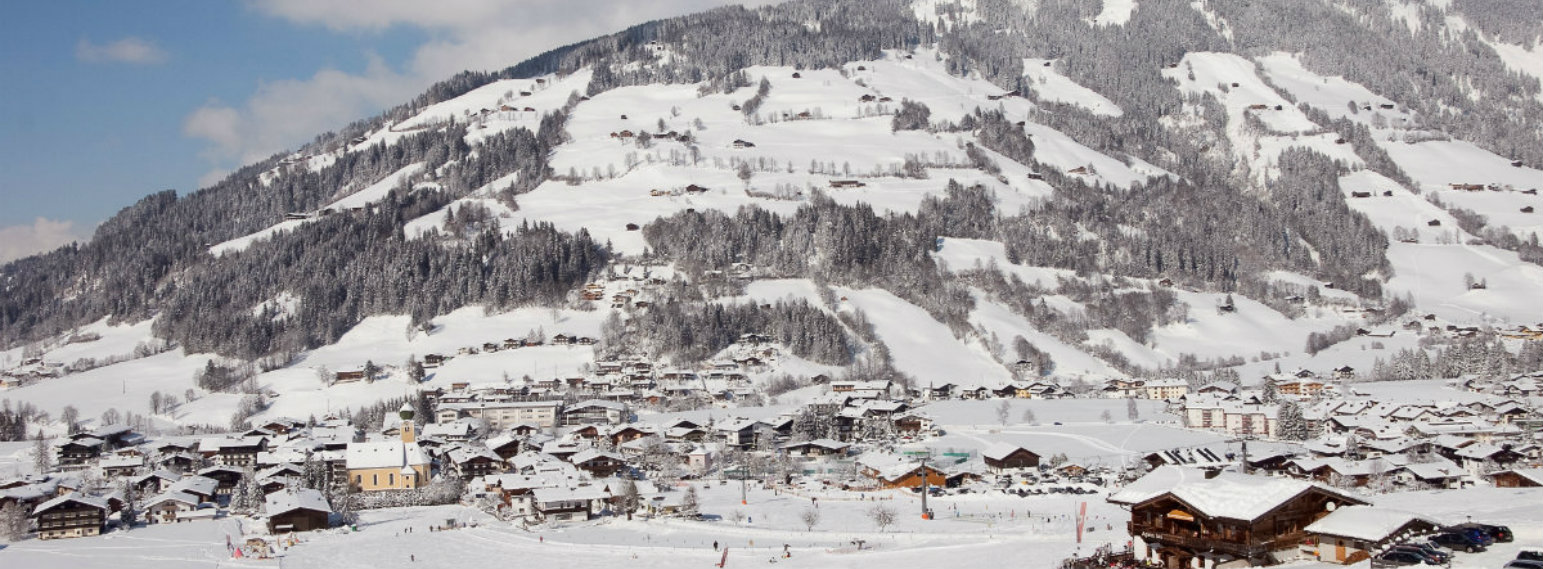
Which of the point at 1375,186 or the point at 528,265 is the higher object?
the point at 1375,186

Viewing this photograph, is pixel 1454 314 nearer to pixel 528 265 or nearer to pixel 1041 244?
pixel 1041 244

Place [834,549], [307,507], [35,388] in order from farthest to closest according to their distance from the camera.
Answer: [35,388]
[307,507]
[834,549]

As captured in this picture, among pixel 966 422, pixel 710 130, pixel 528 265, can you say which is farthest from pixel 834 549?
pixel 710 130

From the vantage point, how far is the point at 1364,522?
28.2m

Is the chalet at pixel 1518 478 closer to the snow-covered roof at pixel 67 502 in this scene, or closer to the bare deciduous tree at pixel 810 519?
the bare deciduous tree at pixel 810 519

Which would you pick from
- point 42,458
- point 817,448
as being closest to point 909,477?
point 817,448

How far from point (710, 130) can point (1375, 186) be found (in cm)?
9927

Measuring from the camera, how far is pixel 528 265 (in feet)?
408

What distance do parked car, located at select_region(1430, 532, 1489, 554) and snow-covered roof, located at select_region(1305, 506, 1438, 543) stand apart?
18.8 inches

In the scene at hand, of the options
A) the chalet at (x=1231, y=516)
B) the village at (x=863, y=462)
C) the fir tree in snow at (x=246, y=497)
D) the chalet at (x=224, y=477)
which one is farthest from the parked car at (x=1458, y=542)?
the chalet at (x=224, y=477)

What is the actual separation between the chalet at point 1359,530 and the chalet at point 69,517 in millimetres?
52956

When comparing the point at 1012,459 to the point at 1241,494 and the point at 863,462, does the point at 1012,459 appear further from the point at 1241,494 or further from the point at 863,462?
the point at 1241,494

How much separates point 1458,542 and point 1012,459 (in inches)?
1583

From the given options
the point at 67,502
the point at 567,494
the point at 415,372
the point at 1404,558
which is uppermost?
the point at 415,372
